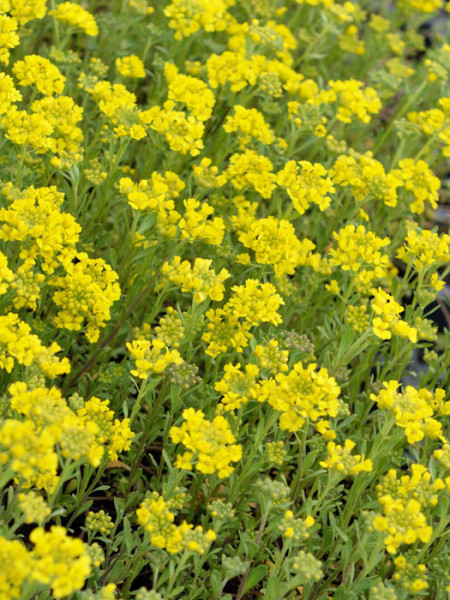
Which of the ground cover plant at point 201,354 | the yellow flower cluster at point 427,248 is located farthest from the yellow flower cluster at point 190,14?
the yellow flower cluster at point 427,248

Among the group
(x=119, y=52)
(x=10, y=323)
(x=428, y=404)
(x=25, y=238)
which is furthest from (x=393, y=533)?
(x=119, y=52)

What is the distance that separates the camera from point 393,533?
7.80 ft

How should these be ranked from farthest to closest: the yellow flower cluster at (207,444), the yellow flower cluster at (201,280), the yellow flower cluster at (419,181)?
the yellow flower cluster at (419,181) → the yellow flower cluster at (201,280) → the yellow flower cluster at (207,444)

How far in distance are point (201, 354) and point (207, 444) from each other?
1229 mm

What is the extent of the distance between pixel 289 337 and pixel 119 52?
8.18 feet

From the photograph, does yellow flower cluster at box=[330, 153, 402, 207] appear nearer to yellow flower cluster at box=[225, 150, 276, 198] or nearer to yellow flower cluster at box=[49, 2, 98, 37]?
yellow flower cluster at box=[225, 150, 276, 198]

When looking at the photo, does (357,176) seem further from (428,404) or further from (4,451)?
(4,451)

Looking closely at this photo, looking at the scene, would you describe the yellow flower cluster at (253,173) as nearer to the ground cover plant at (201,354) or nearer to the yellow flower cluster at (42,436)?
the ground cover plant at (201,354)

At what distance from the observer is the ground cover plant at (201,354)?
244cm

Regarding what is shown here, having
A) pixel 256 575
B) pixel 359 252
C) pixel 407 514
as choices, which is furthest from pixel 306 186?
pixel 256 575

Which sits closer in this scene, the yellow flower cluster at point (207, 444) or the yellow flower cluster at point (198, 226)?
the yellow flower cluster at point (207, 444)

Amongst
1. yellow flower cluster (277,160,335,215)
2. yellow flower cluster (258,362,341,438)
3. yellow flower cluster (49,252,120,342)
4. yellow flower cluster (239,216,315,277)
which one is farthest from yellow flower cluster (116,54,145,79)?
yellow flower cluster (258,362,341,438)

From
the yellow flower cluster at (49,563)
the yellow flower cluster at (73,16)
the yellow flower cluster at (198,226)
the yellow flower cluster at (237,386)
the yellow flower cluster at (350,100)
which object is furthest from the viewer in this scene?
the yellow flower cluster at (350,100)

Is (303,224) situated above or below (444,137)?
below
